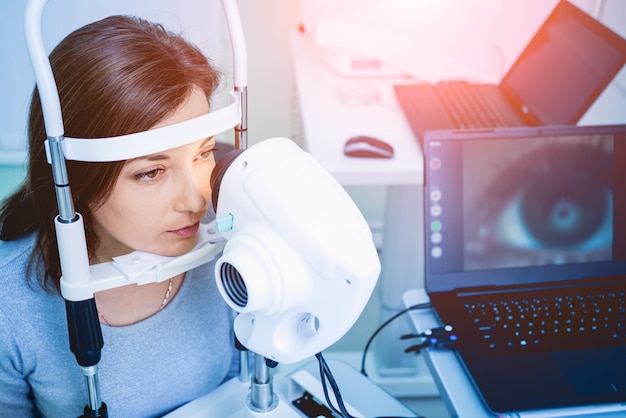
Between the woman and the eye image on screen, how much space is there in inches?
17.5

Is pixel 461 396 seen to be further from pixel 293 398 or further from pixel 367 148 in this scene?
pixel 367 148

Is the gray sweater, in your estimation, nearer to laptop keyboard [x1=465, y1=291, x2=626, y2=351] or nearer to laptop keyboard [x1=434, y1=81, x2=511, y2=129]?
laptop keyboard [x1=465, y1=291, x2=626, y2=351]

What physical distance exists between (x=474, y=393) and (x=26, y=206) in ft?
2.15

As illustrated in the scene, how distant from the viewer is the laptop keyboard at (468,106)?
4.28 ft

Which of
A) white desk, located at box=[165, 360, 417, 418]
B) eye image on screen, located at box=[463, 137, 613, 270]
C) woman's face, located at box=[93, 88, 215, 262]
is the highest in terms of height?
woman's face, located at box=[93, 88, 215, 262]

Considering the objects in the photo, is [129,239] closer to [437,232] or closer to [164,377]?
[164,377]

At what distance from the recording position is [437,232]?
3.25 feet

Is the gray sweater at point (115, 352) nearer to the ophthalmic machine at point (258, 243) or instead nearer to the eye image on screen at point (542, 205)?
the ophthalmic machine at point (258, 243)

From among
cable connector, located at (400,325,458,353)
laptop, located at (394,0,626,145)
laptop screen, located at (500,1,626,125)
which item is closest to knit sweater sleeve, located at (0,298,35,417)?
cable connector, located at (400,325,458,353)

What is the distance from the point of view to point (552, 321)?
937mm

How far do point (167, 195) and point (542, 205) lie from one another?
626 millimetres

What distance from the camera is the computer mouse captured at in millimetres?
1168

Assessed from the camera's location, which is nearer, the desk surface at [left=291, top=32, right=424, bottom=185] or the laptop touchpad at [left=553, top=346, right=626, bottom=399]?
the laptop touchpad at [left=553, top=346, right=626, bottom=399]

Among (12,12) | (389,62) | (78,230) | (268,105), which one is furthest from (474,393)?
(268,105)
